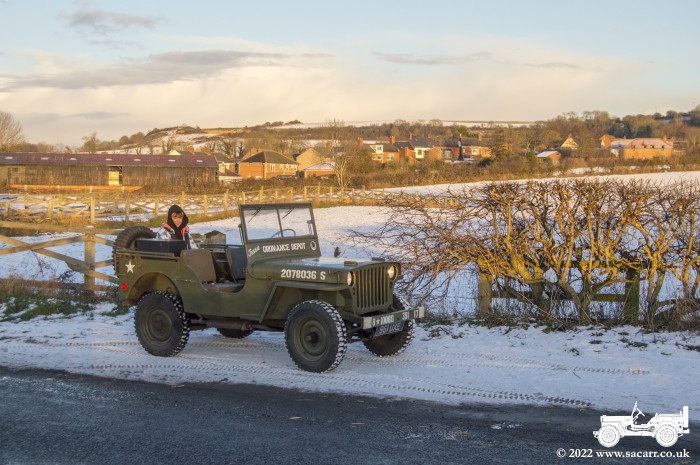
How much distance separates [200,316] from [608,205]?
564 cm

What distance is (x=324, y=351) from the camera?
25.8 ft

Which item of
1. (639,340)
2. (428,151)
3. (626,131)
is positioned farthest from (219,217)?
(626,131)

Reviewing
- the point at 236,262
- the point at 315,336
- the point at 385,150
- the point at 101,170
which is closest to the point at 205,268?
the point at 236,262

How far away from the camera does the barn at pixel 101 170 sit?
70375 millimetres

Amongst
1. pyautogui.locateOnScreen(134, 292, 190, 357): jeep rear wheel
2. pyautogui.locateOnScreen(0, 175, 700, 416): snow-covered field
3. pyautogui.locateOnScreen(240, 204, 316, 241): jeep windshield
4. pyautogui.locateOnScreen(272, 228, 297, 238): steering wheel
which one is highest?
pyautogui.locateOnScreen(240, 204, 316, 241): jeep windshield

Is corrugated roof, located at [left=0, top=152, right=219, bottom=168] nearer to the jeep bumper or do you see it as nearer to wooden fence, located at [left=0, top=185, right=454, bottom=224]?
wooden fence, located at [left=0, top=185, right=454, bottom=224]

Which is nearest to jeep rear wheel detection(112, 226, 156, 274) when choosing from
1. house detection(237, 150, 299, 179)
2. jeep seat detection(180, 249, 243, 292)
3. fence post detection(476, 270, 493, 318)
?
jeep seat detection(180, 249, 243, 292)

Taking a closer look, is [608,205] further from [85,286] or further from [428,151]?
[428,151]

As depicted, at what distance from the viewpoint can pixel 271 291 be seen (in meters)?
8.26

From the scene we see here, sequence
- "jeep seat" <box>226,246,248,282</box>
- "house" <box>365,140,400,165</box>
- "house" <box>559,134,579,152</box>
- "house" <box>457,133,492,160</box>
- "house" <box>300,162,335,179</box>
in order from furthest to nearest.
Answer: "house" <box>365,140,400,165</box> → "house" <box>457,133,492,160</box> → "house" <box>559,134,579,152</box> → "house" <box>300,162,335,179</box> → "jeep seat" <box>226,246,248,282</box>

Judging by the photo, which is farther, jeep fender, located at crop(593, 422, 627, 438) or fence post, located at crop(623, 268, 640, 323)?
fence post, located at crop(623, 268, 640, 323)

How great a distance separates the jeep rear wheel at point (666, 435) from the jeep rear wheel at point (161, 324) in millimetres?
5619

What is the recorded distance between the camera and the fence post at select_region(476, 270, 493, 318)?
10.2 m

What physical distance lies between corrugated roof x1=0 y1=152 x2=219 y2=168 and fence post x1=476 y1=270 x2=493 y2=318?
64408 mm
